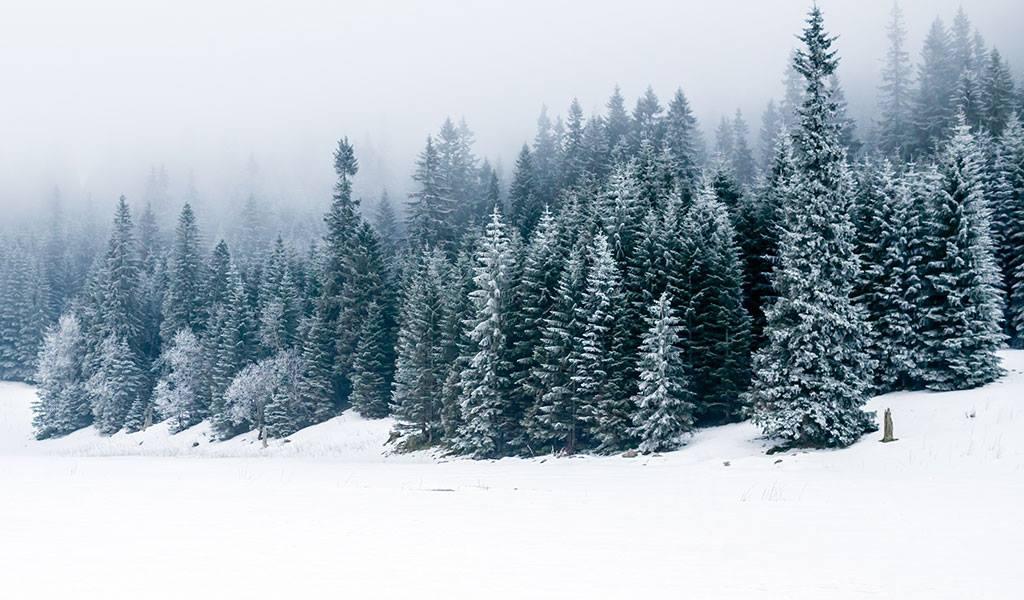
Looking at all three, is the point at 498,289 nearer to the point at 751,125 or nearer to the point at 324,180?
the point at 751,125

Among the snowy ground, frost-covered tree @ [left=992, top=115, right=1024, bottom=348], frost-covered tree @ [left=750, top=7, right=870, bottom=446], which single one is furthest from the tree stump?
frost-covered tree @ [left=992, top=115, right=1024, bottom=348]

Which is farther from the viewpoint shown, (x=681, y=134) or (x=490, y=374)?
(x=681, y=134)

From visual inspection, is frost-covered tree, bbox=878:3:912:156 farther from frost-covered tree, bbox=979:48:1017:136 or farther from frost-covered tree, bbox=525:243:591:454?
frost-covered tree, bbox=525:243:591:454

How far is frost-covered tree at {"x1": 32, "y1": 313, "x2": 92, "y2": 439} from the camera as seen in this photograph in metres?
77.4

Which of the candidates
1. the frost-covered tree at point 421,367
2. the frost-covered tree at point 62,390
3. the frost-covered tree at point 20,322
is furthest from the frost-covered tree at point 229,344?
the frost-covered tree at point 20,322

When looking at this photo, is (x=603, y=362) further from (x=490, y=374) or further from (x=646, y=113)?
(x=646, y=113)

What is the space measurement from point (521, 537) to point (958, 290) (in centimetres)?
3204

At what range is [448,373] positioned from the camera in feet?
159

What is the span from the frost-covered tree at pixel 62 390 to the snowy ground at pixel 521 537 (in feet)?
225

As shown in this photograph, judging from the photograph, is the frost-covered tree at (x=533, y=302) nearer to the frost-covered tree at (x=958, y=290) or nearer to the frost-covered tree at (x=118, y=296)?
the frost-covered tree at (x=958, y=290)

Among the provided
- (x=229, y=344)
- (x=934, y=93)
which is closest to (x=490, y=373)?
(x=229, y=344)

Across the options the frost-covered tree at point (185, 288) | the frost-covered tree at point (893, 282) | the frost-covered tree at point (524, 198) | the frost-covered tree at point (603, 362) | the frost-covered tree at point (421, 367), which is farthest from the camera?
the frost-covered tree at point (185, 288)

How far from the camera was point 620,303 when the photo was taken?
129 ft

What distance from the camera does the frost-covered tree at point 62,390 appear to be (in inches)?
3046
